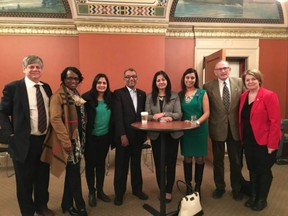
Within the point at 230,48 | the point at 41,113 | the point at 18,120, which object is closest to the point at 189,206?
the point at 41,113

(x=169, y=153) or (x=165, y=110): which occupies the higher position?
(x=165, y=110)

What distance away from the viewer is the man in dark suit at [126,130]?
2.49 m

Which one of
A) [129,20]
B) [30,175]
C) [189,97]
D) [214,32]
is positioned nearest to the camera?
[30,175]

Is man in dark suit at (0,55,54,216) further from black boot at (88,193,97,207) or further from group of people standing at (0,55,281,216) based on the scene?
black boot at (88,193,97,207)

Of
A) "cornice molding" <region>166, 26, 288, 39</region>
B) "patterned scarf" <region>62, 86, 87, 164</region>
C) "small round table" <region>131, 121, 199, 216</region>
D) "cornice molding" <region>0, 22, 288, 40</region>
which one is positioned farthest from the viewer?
"cornice molding" <region>166, 26, 288, 39</region>

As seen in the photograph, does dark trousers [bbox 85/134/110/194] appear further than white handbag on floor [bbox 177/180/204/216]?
Yes

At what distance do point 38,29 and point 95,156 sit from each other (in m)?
3.16

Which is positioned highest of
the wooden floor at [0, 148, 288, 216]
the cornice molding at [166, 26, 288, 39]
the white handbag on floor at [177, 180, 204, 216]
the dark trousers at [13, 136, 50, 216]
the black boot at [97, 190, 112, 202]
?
the cornice molding at [166, 26, 288, 39]

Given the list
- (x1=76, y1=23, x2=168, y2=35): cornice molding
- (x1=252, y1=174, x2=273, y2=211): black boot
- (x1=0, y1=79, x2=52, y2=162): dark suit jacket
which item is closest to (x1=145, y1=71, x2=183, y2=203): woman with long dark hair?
(x1=252, y1=174, x2=273, y2=211): black boot

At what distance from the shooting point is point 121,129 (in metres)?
2.46

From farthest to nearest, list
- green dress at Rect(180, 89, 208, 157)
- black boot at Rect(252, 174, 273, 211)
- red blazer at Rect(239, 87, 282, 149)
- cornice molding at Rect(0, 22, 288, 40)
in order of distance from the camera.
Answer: cornice molding at Rect(0, 22, 288, 40) < green dress at Rect(180, 89, 208, 157) < black boot at Rect(252, 174, 273, 211) < red blazer at Rect(239, 87, 282, 149)

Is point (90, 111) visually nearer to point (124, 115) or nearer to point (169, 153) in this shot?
point (124, 115)

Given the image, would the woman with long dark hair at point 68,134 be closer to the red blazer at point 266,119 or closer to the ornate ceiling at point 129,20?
the red blazer at point 266,119

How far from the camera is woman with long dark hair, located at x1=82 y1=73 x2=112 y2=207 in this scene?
8.01 ft
